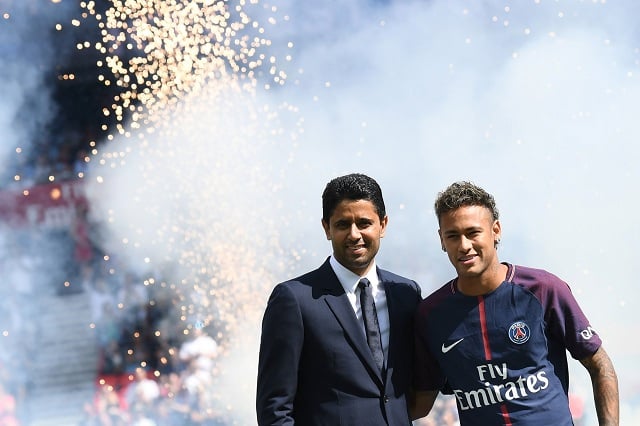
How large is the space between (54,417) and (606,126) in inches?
299

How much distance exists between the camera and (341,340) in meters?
2.36

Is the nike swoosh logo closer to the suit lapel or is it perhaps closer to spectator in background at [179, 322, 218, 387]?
the suit lapel

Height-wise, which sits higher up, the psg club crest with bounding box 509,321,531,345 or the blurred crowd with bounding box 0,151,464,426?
the blurred crowd with bounding box 0,151,464,426

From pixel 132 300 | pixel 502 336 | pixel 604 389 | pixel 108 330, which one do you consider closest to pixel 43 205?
pixel 132 300

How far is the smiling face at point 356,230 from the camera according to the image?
7.89 feet

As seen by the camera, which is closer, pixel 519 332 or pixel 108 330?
pixel 519 332

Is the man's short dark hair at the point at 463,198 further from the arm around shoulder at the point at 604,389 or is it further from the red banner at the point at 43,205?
the red banner at the point at 43,205

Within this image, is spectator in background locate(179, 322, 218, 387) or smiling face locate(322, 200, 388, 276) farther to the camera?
spectator in background locate(179, 322, 218, 387)

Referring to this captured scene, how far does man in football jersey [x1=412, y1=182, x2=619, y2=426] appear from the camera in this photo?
2.34 m

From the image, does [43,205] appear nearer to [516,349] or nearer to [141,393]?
[141,393]

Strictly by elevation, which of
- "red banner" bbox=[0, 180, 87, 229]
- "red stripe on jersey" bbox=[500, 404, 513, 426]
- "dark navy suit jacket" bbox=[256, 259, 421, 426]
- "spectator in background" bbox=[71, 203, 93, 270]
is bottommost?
"red stripe on jersey" bbox=[500, 404, 513, 426]

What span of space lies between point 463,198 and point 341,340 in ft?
1.86

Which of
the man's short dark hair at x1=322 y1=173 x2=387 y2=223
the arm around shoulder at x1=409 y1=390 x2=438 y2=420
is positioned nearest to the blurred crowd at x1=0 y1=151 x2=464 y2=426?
the arm around shoulder at x1=409 y1=390 x2=438 y2=420

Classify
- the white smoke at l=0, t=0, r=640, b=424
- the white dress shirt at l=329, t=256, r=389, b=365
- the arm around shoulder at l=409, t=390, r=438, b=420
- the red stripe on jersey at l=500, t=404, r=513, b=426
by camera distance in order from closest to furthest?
the red stripe on jersey at l=500, t=404, r=513, b=426 < the white dress shirt at l=329, t=256, r=389, b=365 < the arm around shoulder at l=409, t=390, r=438, b=420 < the white smoke at l=0, t=0, r=640, b=424
